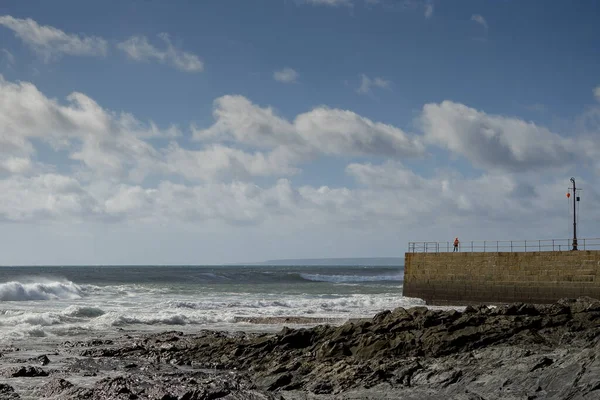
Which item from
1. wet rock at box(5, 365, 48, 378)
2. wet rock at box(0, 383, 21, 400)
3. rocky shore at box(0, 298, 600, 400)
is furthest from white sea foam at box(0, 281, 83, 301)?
wet rock at box(0, 383, 21, 400)

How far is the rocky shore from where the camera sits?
32.7 feet

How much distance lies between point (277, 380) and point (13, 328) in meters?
12.4

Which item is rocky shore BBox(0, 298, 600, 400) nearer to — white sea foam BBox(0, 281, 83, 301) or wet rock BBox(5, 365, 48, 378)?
wet rock BBox(5, 365, 48, 378)

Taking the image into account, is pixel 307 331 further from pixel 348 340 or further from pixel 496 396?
pixel 496 396

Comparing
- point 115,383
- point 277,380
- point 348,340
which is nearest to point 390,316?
point 348,340

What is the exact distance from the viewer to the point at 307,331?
14.1 m

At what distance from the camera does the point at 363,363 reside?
11.6 metres

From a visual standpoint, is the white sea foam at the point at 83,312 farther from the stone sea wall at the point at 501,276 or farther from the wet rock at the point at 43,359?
the stone sea wall at the point at 501,276

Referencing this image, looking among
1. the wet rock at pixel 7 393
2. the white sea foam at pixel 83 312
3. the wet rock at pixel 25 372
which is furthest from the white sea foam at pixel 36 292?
the wet rock at pixel 7 393

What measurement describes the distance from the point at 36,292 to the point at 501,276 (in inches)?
1077

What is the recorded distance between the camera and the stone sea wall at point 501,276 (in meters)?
25.0

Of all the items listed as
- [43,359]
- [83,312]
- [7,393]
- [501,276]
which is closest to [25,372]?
[7,393]

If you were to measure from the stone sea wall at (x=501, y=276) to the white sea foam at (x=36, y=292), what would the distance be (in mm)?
21700

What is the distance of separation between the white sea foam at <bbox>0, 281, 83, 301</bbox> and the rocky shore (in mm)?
23576
